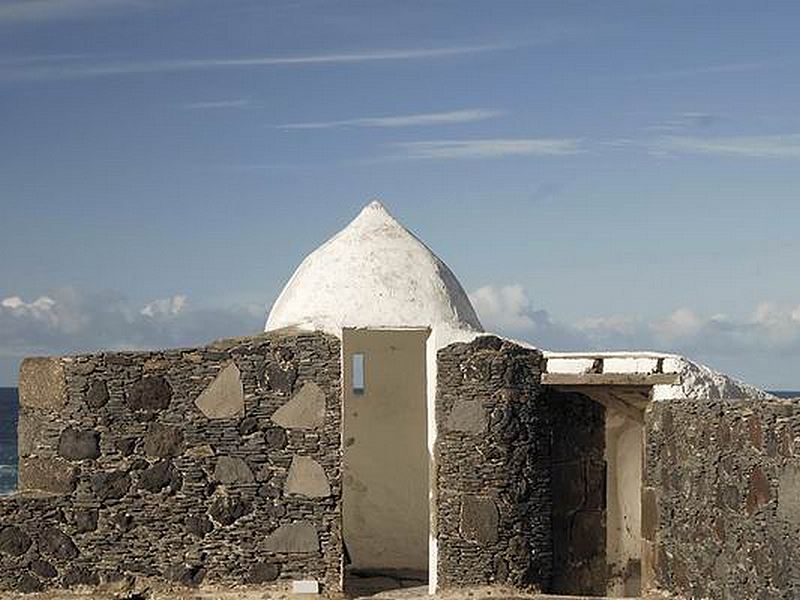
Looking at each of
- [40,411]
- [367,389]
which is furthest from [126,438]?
[367,389]

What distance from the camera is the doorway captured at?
42.8ft

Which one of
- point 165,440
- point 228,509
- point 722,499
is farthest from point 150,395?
point 722,499

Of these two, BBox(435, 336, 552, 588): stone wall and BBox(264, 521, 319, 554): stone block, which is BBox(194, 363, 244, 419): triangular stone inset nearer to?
BBox(264, 521, 319, 554): stone block

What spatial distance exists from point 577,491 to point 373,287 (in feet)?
6.77

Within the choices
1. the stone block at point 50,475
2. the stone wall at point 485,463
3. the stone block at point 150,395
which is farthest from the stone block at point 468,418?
the stone block at point 50,475

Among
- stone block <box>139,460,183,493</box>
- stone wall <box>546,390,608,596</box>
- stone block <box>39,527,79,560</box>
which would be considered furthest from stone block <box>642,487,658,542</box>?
stone block <box>39,527,79,560</box>

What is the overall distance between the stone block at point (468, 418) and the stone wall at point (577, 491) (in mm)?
576

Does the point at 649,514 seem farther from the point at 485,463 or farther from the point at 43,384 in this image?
the point at 43,384

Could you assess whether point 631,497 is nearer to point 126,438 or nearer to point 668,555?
point 668,555

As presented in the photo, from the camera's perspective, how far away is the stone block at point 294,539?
1035 cm

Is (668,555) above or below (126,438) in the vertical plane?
below

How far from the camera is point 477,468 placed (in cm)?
1030

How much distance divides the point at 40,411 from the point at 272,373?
64.9 inches

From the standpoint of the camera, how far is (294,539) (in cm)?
1036
